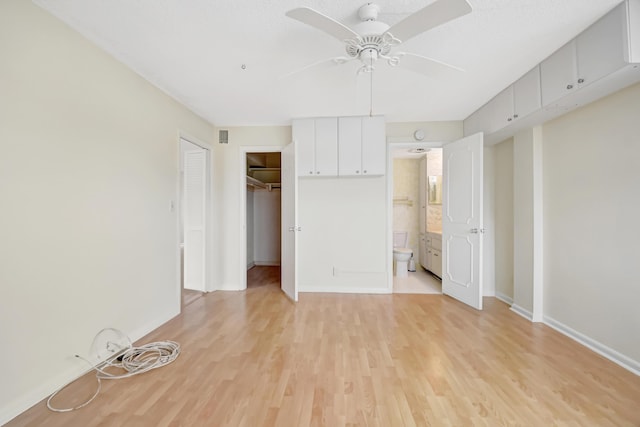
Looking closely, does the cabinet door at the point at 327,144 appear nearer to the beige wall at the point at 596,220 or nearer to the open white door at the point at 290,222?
the open white door at the point at 290,222

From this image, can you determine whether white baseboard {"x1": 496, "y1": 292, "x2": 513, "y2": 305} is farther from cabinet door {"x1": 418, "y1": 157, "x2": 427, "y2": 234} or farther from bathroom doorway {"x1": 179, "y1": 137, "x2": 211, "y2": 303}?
bathroom doorway {"x1": 179, "y1": 137, "x2": 211, "y2": 303}

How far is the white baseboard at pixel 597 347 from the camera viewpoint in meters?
1.99

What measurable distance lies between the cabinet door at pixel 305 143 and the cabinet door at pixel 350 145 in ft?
1.22

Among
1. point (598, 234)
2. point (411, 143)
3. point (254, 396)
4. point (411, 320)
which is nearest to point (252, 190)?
point (411, 143)

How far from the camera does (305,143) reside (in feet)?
12.5

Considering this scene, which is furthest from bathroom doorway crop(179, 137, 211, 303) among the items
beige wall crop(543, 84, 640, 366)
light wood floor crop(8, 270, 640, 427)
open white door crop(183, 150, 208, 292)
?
beige wall crop(543, 84, 640, 366)

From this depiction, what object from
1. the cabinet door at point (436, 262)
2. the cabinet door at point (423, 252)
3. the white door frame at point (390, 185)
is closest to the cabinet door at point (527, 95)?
the white door frame at point (390, 185)

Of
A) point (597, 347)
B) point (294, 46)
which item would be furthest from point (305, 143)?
point (597, 347)

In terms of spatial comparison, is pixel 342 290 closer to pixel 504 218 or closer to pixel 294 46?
pixel 504 218

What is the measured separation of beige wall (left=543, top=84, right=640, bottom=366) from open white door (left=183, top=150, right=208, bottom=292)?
4118 millimetres

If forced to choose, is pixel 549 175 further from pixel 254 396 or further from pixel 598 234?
pixel 254 396

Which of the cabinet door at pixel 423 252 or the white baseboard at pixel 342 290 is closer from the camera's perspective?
the white baseboard at pixel 342 290

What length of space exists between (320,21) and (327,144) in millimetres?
2296

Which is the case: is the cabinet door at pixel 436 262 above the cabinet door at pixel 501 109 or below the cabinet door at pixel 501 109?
below
